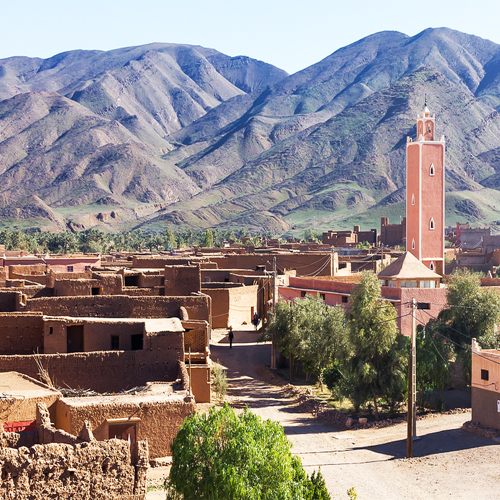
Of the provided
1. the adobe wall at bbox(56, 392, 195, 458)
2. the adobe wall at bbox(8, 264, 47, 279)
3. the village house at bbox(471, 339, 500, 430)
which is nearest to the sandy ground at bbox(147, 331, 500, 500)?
the village house at bbox(471, 339, 500, 430)

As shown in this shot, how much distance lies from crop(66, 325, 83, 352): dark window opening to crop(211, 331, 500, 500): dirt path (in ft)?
16.6

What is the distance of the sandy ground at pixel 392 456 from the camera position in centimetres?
1766

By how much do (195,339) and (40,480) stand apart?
1194 centimetres

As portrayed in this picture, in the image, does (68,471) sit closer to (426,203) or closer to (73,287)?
(73,287)

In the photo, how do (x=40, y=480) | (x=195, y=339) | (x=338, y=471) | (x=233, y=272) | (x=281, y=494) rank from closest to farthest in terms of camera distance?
1. (x=40, y=480)
2. (x=281, y=494)
3. (x=338, y=471)
4. (x=195, y=339)
5. (x=233, y=272)

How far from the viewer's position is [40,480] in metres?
12.0

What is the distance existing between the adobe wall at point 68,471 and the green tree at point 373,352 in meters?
12.2

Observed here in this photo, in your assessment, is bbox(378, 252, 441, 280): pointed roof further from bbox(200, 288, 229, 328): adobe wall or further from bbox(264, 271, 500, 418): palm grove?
bbox(200, 288, 229, 328): adobe wall

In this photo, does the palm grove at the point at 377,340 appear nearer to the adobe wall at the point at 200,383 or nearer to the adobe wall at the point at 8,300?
the adobe wall at the point at 200,383

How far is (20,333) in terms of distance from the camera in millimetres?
23047

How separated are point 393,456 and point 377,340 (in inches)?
176

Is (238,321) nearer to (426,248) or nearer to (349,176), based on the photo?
(426,248)

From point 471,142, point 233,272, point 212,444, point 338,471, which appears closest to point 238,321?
point 233,272

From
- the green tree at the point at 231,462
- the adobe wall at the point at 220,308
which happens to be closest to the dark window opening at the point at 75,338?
the green tree at the point at 231,462
